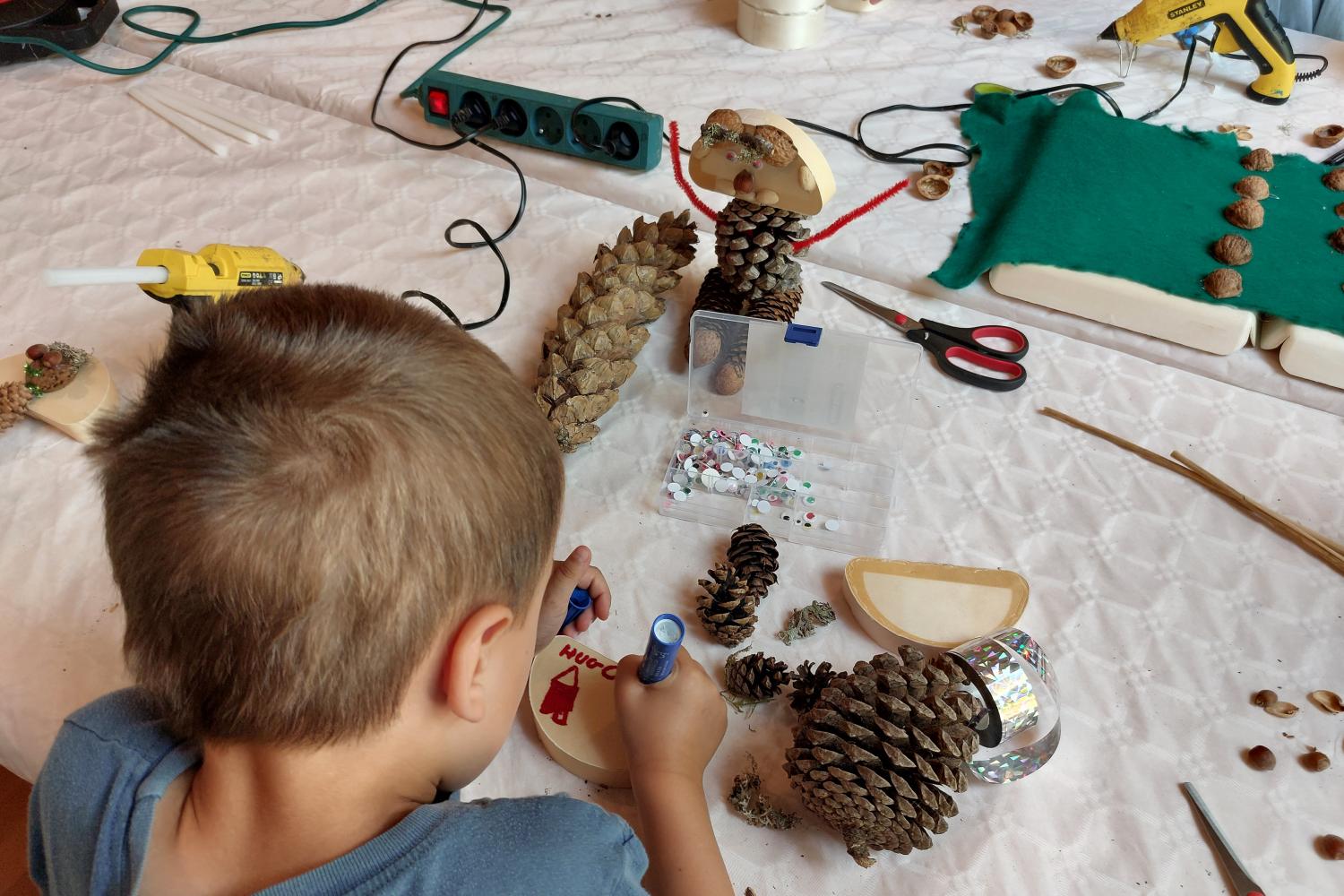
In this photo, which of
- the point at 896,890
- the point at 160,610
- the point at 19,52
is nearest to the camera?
the point at 160,610

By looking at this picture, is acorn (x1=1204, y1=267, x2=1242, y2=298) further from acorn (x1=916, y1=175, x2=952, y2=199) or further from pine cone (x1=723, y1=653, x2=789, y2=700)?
pine cone (x1=723, y1=653, x2=789, y2=700)

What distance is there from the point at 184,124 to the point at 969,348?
907mm

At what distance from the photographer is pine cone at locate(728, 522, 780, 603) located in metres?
0.63

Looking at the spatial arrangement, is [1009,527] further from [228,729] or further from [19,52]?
[19,52]

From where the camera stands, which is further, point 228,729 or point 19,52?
point 19,52

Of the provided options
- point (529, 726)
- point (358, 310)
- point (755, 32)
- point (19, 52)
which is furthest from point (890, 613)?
point (19, 52)

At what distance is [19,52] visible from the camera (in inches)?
44.1

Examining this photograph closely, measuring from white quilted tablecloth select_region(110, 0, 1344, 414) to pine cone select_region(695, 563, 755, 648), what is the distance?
1.34ft

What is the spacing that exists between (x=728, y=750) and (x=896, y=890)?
0.12 m

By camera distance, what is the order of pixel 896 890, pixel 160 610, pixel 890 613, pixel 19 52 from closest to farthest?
pixel 160 610 → pixel 896 890 → pixel 890 613 → pixel 19 52

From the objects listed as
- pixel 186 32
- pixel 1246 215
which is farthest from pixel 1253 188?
pixel 186 32

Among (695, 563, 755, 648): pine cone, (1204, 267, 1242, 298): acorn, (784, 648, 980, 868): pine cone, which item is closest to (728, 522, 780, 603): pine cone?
(695, 563, 755, 648): pine cone

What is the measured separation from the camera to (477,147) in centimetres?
101

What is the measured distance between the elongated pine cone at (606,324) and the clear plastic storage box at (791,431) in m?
0.07
